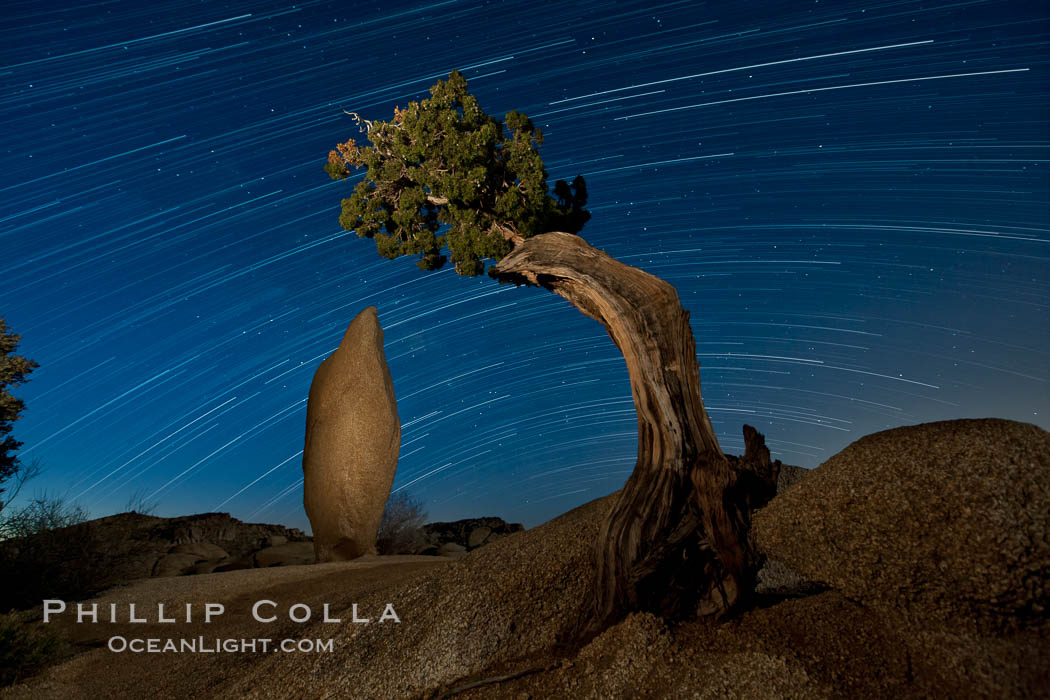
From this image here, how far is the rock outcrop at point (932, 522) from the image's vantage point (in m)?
4.46

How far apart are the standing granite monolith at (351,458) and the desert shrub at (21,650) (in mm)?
6111

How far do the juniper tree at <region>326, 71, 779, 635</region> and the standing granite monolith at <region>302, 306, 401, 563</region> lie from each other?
5485mm

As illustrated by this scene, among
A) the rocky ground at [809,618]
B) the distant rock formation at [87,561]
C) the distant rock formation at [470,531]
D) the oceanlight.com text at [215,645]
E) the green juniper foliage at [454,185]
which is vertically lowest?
the distant rock formation at [470,531]

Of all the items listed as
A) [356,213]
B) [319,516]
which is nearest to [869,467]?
[356,213]

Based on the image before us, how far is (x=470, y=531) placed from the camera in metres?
27.2

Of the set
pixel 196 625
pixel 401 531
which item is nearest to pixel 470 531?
pixel 401 531

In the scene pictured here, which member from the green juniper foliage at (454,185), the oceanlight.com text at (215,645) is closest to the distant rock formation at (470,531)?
the oceanlight.com text at (215,645)

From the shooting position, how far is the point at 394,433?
1460cm

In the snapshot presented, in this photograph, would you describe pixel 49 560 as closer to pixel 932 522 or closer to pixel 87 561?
pixel 87 561

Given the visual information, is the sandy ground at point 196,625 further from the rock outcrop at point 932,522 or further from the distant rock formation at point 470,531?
the distant rock formation at point 470,531

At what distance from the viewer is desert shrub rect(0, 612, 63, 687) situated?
7574 millimetres

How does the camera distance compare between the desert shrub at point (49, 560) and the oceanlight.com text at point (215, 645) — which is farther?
the desert shrub at point (49, 560)

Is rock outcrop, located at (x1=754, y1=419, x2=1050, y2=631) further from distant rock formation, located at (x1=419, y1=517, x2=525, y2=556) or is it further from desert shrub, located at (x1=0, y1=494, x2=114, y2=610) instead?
distant rock formation, located at (x1=419, y1=517, x2=525, y2=556)

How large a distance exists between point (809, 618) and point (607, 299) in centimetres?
375
